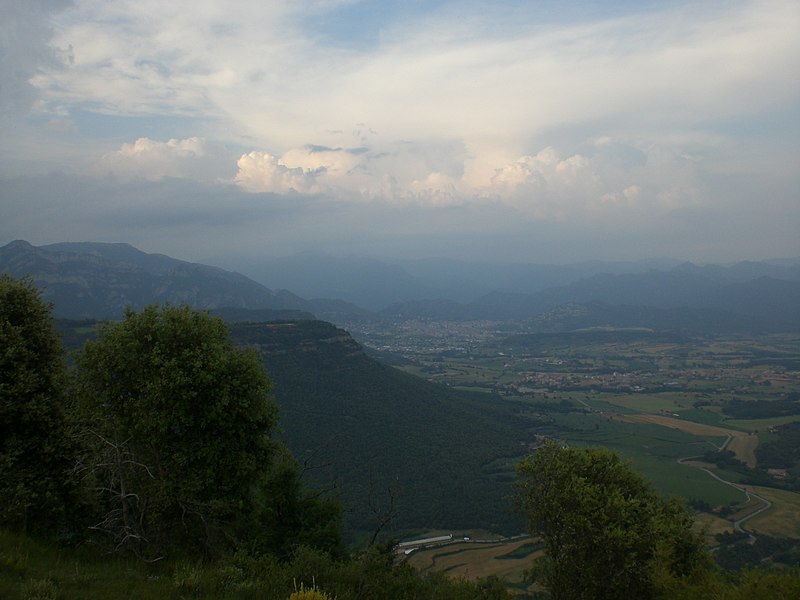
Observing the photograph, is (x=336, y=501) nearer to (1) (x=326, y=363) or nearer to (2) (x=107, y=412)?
(2) (x=107, y=412)

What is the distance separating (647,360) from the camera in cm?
15750

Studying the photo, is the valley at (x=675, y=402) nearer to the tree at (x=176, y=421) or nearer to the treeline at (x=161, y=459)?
the treeline at (x=161, y=459)

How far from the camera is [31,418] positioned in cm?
1313

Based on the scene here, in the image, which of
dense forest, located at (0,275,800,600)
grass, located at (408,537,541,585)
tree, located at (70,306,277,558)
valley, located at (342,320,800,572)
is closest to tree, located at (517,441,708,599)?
dense forest, located at (0,275,800,600)

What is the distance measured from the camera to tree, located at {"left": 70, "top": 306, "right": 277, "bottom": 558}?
14656mm

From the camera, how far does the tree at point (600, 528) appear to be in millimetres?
13953

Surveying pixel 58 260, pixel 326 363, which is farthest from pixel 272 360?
pixel 58 260

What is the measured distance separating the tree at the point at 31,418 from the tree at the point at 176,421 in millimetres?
780

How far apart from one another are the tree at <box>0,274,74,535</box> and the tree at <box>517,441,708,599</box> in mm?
13915

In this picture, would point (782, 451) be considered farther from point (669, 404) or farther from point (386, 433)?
point (386, 433)

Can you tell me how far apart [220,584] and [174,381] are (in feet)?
21.2

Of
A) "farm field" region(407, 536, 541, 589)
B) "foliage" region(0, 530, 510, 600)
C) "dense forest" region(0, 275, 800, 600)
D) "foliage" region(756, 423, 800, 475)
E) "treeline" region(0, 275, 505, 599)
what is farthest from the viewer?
"foliage" region(756, 423, 800, 475)

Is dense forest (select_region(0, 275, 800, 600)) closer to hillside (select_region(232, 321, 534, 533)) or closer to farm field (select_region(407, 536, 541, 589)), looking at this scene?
hillside (select_region(232, 321, 534, 533))

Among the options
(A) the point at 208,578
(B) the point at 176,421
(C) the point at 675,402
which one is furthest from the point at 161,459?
(C) the point at 675,402
